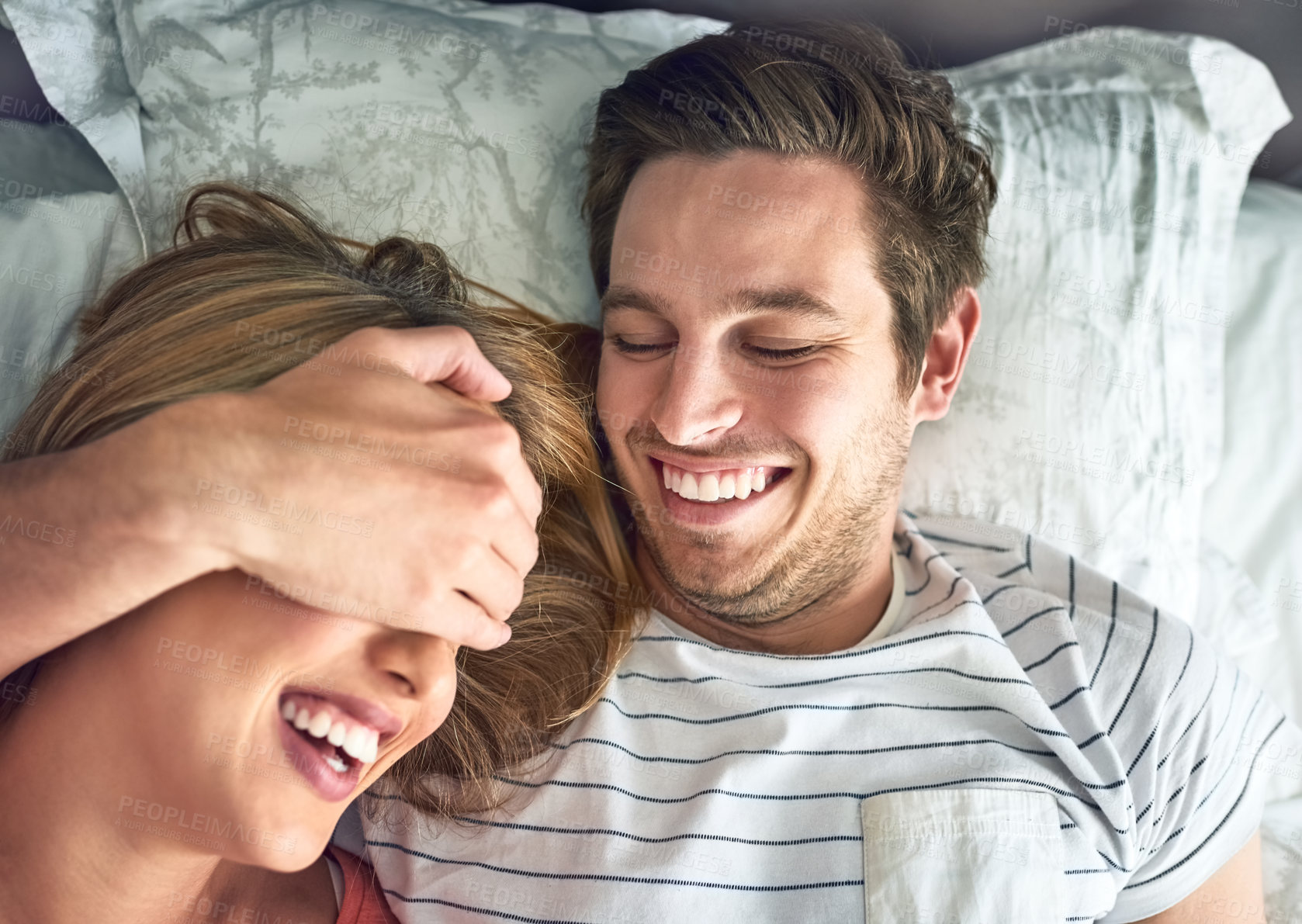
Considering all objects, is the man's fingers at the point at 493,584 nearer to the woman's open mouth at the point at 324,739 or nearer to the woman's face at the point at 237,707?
the woman's face at the point at 237,707

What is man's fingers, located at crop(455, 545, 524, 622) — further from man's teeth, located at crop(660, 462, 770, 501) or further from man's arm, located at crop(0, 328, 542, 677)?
man's teeth, located at crop(660, 462, 770, 501)

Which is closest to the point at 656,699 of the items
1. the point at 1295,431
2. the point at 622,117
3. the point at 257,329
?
the point at 257,329

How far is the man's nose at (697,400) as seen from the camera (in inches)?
58.8

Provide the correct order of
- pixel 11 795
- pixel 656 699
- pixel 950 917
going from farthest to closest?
pixel 656 699
pixel 950 917
pixel 11 795

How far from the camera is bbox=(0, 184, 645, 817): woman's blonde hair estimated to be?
1245 millimetres

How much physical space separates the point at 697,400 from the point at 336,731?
0.68m

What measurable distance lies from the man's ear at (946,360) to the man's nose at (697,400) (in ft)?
1.46

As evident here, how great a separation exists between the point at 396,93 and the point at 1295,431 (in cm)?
191

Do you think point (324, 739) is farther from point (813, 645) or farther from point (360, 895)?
point (813, 645)

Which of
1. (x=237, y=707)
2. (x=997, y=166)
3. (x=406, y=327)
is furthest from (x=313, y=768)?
(x=997, y=166)

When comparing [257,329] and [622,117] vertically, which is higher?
[622,117]

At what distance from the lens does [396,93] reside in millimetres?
1785

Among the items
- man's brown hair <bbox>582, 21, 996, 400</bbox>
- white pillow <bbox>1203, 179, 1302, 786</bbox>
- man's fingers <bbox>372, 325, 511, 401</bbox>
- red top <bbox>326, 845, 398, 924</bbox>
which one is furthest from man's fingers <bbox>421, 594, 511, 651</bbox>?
white pillow <bbox>1203, 179, 1302, 786</bbox>

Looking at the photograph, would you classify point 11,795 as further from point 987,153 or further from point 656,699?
point 987,153
